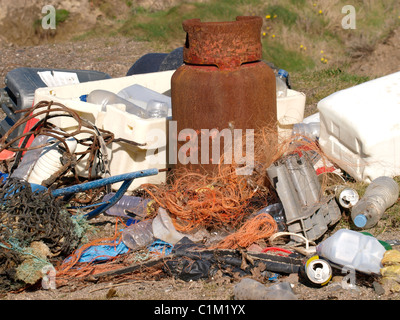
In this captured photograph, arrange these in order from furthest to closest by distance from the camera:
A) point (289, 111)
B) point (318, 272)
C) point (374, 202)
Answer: point (289, 111) < point (374, 202) < point (318, 272)

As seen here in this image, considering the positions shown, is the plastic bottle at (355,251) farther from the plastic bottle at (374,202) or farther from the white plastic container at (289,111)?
the white plastic container at (289,111)

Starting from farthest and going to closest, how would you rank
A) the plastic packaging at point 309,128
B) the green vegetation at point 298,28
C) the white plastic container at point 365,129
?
the green vegetation at point 298,28 < the plastic packaging at point 309,128 < the white plastic container at point 365,129

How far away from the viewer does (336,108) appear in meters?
4.40

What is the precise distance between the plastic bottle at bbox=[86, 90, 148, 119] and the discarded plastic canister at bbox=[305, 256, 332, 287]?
7.97 feet

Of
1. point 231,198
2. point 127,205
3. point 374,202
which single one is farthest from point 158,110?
point 374,202

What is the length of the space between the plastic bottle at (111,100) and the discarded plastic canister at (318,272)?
7.97 feet

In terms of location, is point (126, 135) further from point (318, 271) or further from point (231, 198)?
point (318, 271)

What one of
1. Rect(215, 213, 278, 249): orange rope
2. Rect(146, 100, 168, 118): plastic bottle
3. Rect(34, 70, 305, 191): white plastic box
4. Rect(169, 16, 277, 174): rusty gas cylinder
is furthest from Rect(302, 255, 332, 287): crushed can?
Rect(146, 100, 168, 118): plastic bottle

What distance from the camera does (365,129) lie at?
4121 mm

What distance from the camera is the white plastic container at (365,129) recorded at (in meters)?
4.12

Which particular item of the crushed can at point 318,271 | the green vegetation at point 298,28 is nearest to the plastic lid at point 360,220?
the crushed can at point 318,271

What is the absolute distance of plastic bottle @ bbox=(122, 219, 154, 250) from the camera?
12.4 ft

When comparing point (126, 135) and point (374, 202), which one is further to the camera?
point (126, 135)

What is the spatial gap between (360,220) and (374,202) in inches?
7.2
